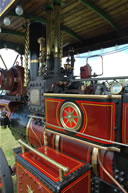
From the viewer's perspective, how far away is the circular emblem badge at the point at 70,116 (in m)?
1.52

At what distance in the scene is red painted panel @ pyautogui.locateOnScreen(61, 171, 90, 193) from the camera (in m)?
1.22

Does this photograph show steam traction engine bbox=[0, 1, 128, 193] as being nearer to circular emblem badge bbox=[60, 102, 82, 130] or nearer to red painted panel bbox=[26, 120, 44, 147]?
circular emblem badge bbox=[60, 102, 82, 130]

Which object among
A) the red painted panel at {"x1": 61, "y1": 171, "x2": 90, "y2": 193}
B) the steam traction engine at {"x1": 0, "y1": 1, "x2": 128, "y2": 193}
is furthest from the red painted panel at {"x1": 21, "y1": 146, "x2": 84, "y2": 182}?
the red painted panel at {"x1": 61, "y1": 171, "x2": 90, "y2": 193}

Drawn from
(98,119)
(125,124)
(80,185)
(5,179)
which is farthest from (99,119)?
(5,179)

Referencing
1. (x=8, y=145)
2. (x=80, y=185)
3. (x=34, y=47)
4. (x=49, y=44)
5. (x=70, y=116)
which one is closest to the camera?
(x=80, y=185)

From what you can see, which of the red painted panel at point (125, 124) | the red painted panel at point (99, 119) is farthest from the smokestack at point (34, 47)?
the red painted panel at point (125, 124)

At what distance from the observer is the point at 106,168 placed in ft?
4.65

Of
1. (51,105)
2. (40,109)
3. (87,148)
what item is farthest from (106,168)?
(40,109)

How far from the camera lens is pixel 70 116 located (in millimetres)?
1602

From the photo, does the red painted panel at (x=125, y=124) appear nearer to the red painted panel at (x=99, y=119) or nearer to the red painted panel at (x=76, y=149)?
the red painted panel at (x=99, y=119)

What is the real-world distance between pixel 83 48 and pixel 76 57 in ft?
1.05

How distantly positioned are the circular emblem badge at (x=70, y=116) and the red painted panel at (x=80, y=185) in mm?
481

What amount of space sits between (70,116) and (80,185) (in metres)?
0.68

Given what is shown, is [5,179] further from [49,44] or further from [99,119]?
[49,44]
